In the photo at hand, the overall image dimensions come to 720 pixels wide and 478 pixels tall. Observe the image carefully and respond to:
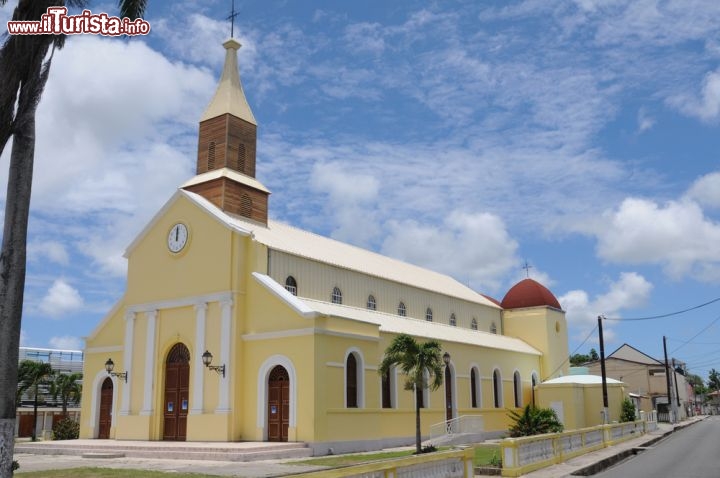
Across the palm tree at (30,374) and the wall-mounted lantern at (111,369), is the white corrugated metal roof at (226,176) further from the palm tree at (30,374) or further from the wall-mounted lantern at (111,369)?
the palm tree at (30,374)

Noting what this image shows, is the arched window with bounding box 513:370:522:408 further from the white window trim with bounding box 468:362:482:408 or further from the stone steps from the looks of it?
the stone steps

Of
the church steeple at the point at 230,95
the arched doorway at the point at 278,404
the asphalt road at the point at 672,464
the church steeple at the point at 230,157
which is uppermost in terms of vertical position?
the church steeple at the point at 230,95

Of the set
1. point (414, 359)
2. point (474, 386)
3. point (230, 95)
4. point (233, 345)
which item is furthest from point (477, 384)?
point (230, 95)

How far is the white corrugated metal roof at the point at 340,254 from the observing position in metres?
32.6

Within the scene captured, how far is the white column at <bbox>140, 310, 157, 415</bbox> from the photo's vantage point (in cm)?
3164

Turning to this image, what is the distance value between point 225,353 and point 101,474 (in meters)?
10.4

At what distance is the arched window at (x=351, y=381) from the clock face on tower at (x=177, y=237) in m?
9.86

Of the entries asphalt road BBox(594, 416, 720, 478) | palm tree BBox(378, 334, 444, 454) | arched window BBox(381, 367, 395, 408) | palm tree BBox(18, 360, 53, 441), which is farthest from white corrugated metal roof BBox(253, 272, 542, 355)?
palm tree BBox(18, 360, 53, 441)

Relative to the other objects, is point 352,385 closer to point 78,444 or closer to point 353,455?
point 353,455

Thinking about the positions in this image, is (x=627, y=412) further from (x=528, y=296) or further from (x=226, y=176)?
(x=226, y=176)

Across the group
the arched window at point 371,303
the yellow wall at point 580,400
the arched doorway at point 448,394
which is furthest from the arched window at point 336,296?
the yellow wall at point 580,400

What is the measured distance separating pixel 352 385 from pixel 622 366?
66.0 metres

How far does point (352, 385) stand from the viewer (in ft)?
97.2

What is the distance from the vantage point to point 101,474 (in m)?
19.3
